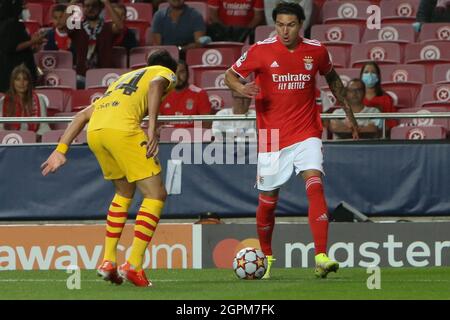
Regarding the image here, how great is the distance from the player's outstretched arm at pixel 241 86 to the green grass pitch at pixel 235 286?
154cm

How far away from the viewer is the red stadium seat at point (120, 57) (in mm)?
17766

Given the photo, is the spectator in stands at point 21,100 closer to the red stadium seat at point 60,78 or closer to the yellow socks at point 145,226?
the red stadium seat at point 60,78

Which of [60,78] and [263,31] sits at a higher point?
[263,31]

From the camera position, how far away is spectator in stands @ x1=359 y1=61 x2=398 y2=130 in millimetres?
15320

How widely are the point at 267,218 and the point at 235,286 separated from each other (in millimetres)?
1359

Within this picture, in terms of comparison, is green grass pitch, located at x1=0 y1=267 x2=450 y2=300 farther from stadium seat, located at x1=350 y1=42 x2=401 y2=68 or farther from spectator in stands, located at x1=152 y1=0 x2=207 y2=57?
spectator in stands, located at x1=152 y1=0 x2=207 y2=57

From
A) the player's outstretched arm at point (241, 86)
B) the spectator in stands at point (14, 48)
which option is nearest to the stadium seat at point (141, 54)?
the spectator in stands at point (14, 48)

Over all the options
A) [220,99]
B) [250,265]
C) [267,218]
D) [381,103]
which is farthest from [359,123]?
[250,265]

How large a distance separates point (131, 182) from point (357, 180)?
466 cm

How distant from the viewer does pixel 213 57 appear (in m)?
17.2

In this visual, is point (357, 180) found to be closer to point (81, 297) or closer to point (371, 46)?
point (371, 46)

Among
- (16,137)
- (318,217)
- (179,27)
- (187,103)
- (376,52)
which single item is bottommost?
(16,137)

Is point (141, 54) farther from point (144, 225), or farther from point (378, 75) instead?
point (144, 225)

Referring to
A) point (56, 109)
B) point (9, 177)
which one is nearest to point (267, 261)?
point (9, 177)
